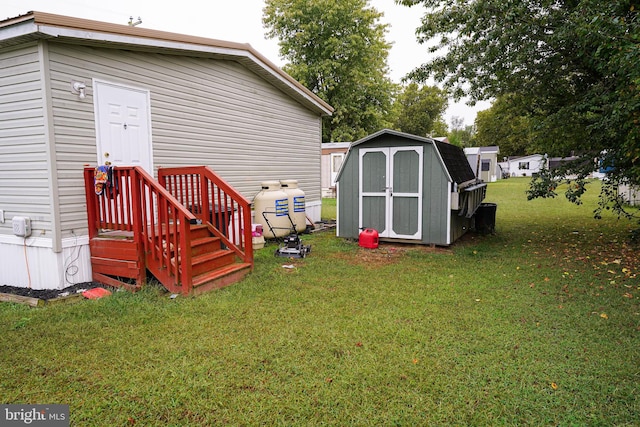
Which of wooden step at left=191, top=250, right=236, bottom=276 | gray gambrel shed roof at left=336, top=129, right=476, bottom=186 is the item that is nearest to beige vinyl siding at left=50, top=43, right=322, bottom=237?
wooden step at left=191, top=250, right=236, bottom=276

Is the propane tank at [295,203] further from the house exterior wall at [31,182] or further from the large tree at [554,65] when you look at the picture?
the house exterior wall at [31,182]

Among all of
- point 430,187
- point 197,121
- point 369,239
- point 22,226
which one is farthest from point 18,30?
point 430,187

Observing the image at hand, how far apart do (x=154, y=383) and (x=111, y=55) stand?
444cm

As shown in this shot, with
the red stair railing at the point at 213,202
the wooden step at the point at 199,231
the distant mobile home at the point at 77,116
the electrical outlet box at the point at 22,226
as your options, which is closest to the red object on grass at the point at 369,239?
the red stair railing at the point at 213,202

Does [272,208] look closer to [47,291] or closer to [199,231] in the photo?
[199,231]

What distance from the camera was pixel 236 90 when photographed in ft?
24.5

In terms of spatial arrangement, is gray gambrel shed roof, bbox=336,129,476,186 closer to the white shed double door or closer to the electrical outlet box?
the white shed double door

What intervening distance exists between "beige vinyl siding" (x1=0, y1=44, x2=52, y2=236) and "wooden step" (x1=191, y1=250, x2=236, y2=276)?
5.78 feet

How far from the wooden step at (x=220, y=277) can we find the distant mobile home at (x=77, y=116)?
5.20ft

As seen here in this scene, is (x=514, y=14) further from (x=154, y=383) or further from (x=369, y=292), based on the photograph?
(x=154, y=383)

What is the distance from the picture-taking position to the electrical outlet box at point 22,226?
14.9ft

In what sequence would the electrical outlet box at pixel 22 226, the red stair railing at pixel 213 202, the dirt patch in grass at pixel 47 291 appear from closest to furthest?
the dirt patch in grass at pixel 47 291, the electrical outlet box at pixel 22 226, the red stair railing at pixel 213 202

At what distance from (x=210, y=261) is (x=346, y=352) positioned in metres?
2.43

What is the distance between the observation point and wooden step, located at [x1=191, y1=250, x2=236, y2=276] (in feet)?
14.9
